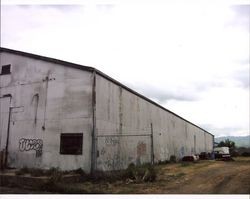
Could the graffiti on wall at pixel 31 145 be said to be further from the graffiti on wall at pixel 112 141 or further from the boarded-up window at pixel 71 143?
the graffiti on wall at pixel 112 141

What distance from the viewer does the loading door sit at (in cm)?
1816

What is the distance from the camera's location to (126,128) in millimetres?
19594

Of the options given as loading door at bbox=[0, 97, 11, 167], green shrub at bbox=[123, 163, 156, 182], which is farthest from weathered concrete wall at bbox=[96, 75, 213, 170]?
loading door at bbox=[0, 97, 11, 167]

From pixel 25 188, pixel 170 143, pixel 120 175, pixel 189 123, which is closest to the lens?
pixel 25 188

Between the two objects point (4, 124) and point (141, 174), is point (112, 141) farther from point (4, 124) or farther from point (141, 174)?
point (4, 124)

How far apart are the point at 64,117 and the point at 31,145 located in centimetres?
285

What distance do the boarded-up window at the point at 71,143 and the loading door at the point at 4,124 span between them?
15.0 feet

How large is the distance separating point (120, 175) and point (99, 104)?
3941 millimetres

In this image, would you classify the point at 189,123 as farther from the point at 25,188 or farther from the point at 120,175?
the point at 25,188

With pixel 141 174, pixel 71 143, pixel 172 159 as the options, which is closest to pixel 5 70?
pixel 71 143

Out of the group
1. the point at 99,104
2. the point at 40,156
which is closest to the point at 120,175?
the point at 99,104

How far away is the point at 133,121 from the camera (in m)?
20.9

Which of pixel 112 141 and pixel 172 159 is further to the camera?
pixel 172 159

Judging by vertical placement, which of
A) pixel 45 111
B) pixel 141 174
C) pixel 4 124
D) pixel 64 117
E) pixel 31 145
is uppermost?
pixel 45 111
